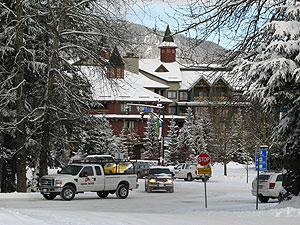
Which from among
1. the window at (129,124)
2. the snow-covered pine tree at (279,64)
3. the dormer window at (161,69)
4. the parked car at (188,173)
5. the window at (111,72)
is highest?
the dormer window at (161,69)

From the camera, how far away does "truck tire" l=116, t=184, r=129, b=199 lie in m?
30.5

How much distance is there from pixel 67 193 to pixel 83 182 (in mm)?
1113

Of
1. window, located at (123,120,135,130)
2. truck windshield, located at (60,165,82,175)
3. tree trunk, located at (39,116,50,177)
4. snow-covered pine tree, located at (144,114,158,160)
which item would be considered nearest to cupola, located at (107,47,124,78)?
tree trunk, located at (39,116,50,177)

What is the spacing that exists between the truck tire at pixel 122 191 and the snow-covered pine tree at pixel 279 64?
14258 mm

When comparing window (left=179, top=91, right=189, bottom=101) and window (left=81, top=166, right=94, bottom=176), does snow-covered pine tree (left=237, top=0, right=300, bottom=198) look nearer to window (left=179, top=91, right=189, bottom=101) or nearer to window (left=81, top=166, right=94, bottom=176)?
window (left=81, top=166, right=94, bottom=176)

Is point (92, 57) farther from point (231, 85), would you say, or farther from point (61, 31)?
point (231, 85)

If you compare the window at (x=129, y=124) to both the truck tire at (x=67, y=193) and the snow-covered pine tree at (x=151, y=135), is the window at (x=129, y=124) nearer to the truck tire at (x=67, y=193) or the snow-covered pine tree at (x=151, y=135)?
the snow-covered pine tree at (x=151, y=135)

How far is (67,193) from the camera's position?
28.5m

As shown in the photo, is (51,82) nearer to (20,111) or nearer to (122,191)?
(20,111)

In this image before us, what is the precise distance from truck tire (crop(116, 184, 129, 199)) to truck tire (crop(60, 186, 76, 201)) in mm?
2777

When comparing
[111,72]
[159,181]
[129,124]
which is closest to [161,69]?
[129,124]

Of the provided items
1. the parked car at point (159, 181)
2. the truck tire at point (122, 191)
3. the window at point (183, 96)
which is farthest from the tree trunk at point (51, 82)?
the window at point (183, 96)

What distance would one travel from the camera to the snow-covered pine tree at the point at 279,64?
15.9 meters

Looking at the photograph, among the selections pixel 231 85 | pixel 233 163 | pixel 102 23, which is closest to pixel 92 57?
pixel 102 23
